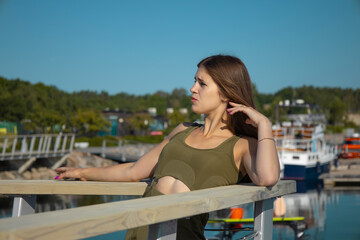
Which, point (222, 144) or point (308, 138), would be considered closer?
point (222, 144)

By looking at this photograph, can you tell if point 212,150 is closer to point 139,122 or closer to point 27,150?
point 27,150

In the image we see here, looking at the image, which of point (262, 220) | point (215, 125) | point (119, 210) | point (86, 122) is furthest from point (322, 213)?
point (86, 122)

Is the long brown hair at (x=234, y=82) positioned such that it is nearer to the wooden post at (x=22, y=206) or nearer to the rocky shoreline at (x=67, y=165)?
the wooden post at (x=22, y=206)

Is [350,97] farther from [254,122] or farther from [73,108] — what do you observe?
[254,122]

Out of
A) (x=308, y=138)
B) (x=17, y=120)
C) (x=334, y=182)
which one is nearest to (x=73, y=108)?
(x=17, y=120)

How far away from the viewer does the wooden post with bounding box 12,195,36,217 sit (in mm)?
1691

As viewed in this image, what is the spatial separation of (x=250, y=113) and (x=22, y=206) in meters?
0.89

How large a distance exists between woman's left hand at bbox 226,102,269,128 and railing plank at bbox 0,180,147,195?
455 millimetres

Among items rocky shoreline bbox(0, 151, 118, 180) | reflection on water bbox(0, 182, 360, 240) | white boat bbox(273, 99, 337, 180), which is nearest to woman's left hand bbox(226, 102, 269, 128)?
reflection on water bbox(0, 182, 360, 240)

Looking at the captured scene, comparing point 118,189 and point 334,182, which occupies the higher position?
point 118,189

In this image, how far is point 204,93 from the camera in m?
1.91

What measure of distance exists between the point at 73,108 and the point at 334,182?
26.4m

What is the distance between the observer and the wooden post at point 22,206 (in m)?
1.69

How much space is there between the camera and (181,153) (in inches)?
72.2
